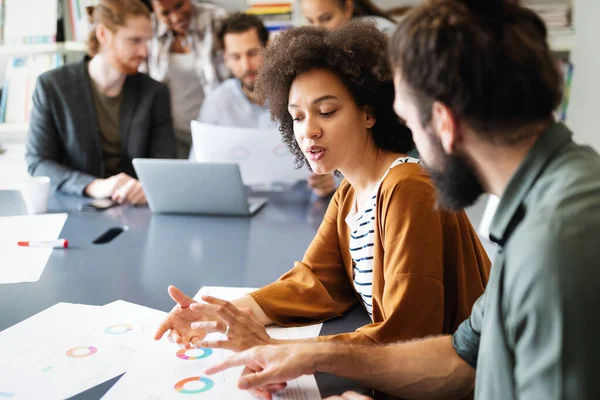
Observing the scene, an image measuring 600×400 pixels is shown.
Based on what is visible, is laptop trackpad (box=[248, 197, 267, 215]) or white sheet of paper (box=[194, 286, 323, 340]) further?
laptop trackpad (box=[248, 197, 267, 215])

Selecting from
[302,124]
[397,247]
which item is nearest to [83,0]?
[302,124]

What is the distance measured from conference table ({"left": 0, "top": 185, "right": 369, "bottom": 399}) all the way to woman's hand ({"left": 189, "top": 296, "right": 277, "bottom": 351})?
0.14m

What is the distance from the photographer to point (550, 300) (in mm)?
604

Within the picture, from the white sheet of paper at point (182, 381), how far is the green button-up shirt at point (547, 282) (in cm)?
31

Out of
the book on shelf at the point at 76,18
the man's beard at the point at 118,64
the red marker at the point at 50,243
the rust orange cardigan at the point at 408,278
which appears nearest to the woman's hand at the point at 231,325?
the rust orange cardigan at the point at 408,278

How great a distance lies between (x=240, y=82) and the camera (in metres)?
2.94

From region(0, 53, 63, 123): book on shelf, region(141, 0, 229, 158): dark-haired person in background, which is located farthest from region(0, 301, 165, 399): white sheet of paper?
region(0, 53, 63, 123): book on shelf

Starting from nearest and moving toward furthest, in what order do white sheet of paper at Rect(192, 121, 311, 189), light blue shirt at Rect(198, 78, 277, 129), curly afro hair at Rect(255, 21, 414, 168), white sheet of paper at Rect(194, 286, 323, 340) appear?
1. white sheet of paper at Rect(194, 286, 323, 340)
2. curly afro hair at Rect(255, 21, 414, 168)
3. white sheet of paper at Rect(192, 121, 311, 189)
4. light blue shirt at Rect(198, 78, 277, 129)

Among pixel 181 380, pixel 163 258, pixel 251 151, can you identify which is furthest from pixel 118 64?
pixel 181 380

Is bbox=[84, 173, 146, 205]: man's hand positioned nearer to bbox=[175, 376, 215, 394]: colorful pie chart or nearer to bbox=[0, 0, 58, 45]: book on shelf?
bbox=[175, 376, 215, 394]: colorful pie chart

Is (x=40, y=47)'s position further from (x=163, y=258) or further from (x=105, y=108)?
(x=163, y=258)

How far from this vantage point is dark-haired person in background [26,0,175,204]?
8.16 feet

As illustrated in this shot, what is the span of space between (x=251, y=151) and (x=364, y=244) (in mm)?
833

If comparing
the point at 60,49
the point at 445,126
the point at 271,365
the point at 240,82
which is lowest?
the point at 271,365
